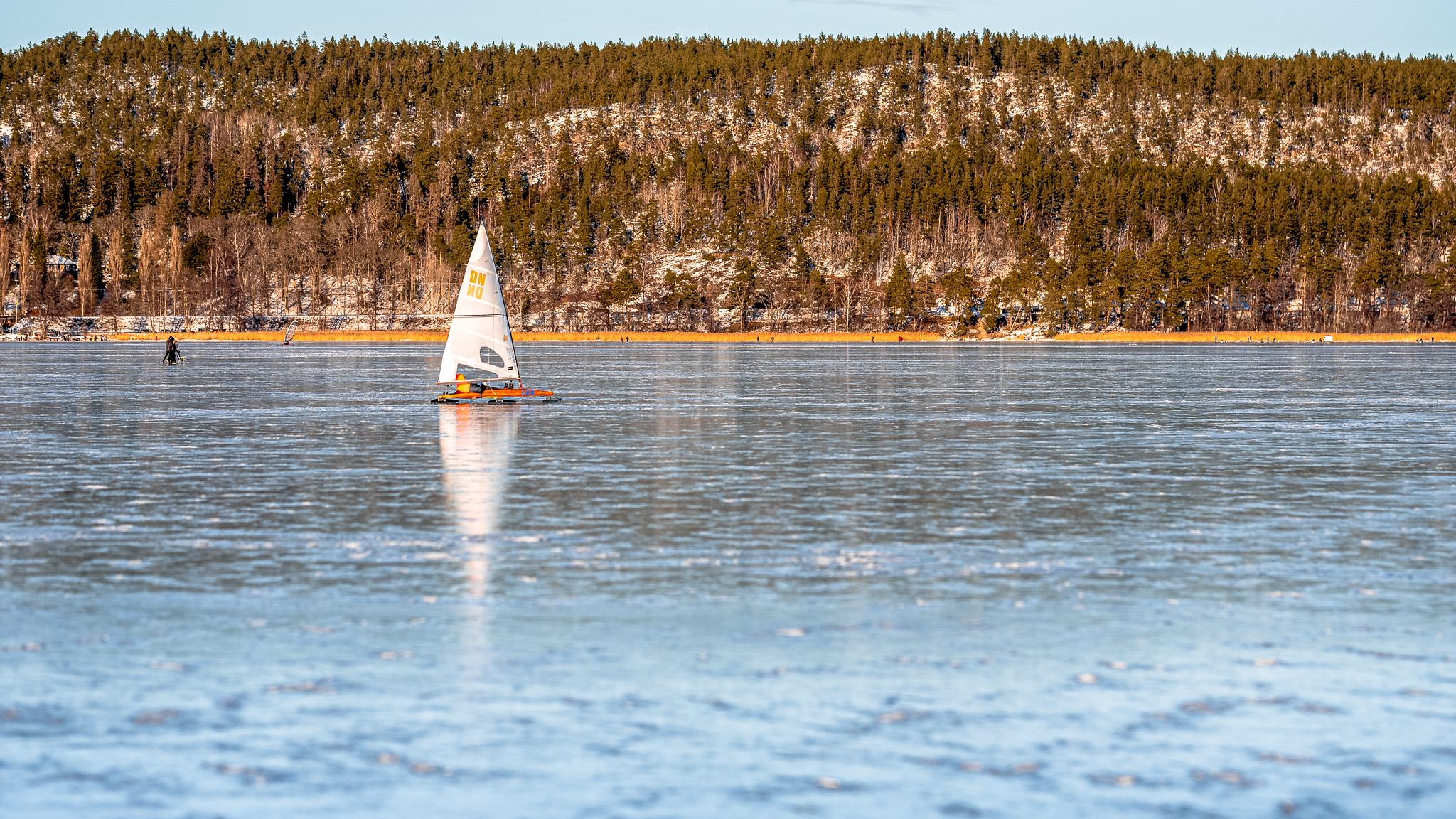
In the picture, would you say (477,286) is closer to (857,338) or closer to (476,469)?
(476,469)

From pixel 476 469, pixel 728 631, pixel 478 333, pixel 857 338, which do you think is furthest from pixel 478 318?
pixel 857 338

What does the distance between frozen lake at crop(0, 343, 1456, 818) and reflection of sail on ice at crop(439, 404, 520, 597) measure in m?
0.14

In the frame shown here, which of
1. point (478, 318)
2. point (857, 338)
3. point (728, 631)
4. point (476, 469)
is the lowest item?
point (728, 631)

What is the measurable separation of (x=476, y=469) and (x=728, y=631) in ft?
48.2

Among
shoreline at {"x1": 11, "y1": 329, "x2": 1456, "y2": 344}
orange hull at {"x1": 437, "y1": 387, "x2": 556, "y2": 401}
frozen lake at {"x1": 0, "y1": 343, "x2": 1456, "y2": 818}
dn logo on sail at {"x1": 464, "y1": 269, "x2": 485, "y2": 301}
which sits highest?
dn logo on sail at {"x1": 464, "y1": 269, "x2": 485, "y2": 301}

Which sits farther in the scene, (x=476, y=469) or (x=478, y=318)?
(x=478, y=318)

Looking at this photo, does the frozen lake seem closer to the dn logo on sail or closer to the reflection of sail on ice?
the reflection of sail on ice

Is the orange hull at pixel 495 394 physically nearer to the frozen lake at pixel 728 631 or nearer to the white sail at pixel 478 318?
the white sail at pixel 478 318

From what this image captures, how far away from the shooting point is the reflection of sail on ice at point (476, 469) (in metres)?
17.2

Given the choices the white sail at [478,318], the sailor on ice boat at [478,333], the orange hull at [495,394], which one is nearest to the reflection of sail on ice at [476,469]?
the orange hull at [495,394]

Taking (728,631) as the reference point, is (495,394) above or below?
above

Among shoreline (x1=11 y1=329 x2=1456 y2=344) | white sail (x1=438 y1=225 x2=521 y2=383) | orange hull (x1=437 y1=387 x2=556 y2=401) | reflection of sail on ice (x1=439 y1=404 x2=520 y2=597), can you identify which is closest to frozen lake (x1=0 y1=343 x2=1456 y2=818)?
reflection of sail on ice (x1=439 y1=404 x2=520 y2=597)

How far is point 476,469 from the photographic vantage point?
26.7 meters

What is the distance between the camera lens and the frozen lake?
8.78 metres
